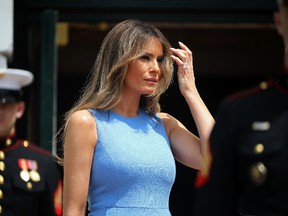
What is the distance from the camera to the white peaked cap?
505 cm

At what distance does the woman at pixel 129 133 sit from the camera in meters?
3.42

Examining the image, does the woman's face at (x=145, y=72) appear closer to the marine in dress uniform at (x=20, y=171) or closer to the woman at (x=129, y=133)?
the woman at (x=129, y=133)

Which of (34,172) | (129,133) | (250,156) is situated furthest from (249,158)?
(34,172)

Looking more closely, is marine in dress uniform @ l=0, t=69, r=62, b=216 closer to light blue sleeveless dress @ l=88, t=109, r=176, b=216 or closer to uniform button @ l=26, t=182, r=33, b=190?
uniform button @ l=26, t=182, r=33, b=190

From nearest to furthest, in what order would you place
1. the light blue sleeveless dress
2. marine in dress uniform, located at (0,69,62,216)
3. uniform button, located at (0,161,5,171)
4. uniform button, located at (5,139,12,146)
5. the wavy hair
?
the light blue sleeveless dress → the wavy hair → marine in dress uniform, located at (0,69,62,216) → uniform button, located at (0,161,5,171) → uniform button, located at (5,139,12,146)

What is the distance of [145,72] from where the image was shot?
3570mm

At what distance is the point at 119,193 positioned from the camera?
11.3 ft

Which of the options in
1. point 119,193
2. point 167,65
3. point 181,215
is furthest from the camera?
point 181,215

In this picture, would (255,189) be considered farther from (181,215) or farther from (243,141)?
(181,215)

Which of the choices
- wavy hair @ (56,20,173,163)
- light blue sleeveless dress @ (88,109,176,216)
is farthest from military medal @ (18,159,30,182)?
light blue sleeveless dress @ (88,109,176,216)

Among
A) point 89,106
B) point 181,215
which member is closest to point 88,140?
point 89,106

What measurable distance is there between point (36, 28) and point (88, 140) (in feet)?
9.37

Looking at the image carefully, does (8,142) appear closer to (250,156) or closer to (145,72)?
(145,72)

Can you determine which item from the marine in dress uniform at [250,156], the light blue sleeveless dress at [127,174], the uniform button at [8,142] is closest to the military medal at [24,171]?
the uniform button at [8,142]
